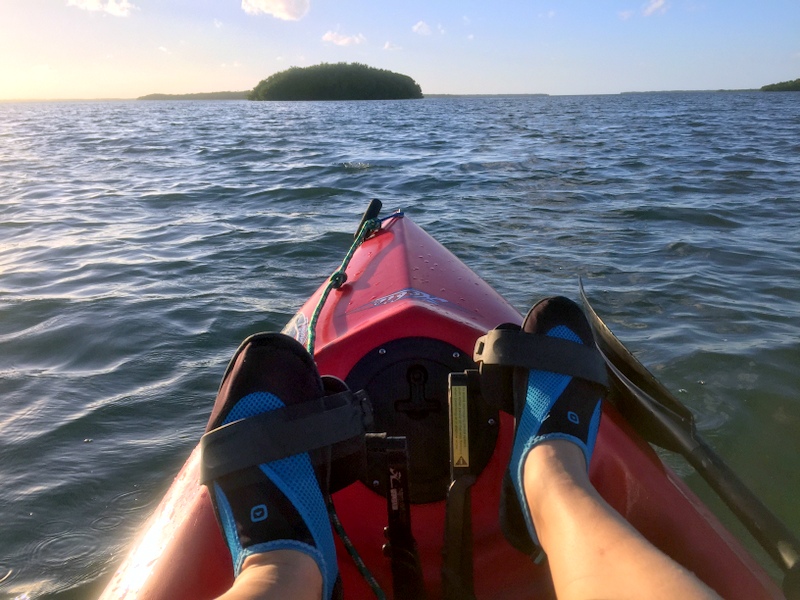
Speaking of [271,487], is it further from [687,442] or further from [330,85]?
[330,85]

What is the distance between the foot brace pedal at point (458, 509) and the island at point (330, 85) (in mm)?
70132

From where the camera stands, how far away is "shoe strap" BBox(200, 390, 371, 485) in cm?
143

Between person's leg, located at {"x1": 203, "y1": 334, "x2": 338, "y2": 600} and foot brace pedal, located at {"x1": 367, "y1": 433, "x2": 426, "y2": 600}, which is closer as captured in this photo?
person's leg, located at {"x1": 203, "y1": 334, "x2": 338, "y2": 600}

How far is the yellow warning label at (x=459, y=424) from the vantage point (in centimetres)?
150

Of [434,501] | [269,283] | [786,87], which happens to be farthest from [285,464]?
[786,87]

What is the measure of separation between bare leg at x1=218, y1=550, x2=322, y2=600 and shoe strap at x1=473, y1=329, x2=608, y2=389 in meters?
0.64

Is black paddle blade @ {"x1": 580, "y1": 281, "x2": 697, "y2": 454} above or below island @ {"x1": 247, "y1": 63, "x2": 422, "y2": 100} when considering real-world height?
below

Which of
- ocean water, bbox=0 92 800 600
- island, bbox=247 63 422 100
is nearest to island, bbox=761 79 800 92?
island, bbox=247 63 422 100

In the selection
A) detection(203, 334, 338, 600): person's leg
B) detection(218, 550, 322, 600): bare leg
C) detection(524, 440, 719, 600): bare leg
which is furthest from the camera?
detection(203, 334, 338, 600): person's leg

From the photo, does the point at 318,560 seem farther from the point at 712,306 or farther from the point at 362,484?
the point at 712,306

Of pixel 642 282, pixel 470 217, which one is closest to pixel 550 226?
pixel 470 217

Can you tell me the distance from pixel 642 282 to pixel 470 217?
2.43 m

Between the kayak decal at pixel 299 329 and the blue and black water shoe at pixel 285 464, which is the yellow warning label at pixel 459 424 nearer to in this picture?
the blue and black water shoe at pixel 285 464

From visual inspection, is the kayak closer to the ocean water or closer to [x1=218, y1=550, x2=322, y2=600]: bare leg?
[x1=218, y1=550, x2=322, y2=600]: bare leg
